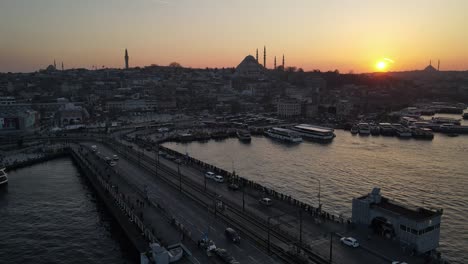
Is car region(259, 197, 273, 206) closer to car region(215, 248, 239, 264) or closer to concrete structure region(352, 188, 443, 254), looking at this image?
concrete structure region(352, 188, 443, 254)

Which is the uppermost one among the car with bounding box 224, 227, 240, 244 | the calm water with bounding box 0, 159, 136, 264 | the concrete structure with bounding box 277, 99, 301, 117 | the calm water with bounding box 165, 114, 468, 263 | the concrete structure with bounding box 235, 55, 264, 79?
the concrete structure with bounding box 235, 55, 264, 79

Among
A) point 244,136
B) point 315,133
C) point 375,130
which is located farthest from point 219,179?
point 375,130

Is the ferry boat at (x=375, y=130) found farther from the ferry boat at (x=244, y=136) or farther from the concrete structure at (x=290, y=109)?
the concrete structure at (x=290, y=109)

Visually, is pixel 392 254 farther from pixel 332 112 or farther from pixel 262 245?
pixel 332 112

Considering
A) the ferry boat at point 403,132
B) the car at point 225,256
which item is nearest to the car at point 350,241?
the car at point 225,256

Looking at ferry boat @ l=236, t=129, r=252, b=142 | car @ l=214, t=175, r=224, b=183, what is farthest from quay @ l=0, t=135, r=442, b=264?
ferry boat @ l=236, t=129, r=252, b=142

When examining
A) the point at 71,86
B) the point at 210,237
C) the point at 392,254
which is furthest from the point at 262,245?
the point at 71,86

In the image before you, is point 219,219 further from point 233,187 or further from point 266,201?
point 233,187
